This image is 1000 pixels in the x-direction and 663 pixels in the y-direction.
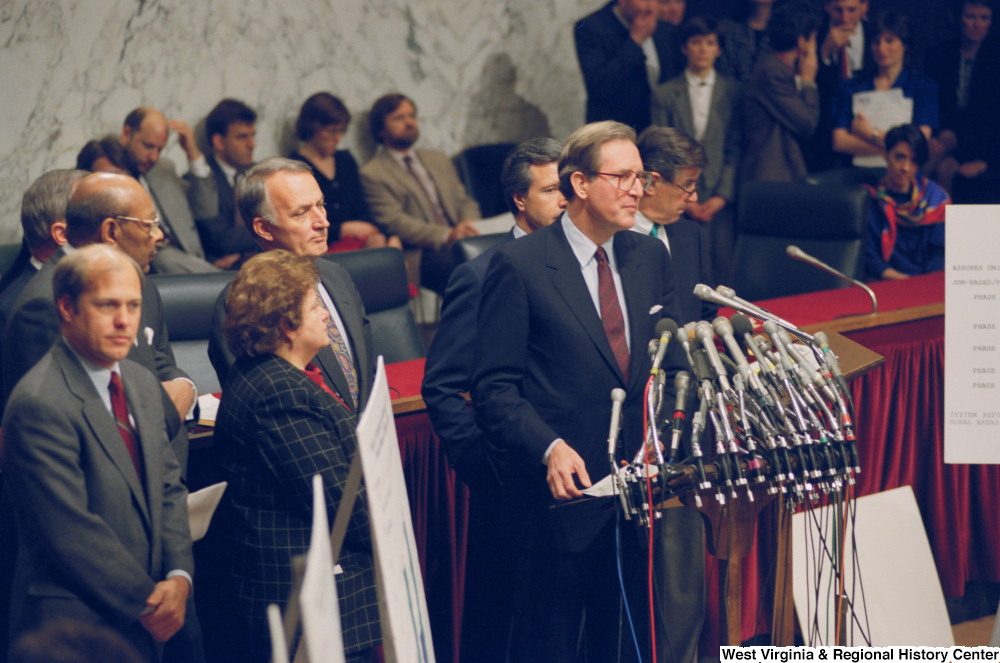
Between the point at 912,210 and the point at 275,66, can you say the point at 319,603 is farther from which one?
the point at 275,66

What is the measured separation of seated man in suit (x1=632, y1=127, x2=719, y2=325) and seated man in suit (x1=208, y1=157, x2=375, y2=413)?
86cm

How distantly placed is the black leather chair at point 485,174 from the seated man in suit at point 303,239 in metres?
3.56

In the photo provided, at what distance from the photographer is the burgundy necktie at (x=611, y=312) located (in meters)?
2.06

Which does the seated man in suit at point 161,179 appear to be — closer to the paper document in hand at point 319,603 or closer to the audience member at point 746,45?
the audience member at point 746,45

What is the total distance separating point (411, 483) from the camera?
2.53m

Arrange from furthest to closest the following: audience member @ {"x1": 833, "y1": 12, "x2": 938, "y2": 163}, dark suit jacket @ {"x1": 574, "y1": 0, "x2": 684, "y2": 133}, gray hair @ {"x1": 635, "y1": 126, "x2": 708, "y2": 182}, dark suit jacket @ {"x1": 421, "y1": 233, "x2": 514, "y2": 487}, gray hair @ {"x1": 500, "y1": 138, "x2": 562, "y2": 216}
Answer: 1. audience member @ {"x1": 833, "y1": 12, "x2": 938, "y2": 163}
2. dark suit jacket @ {"x1": 574, "y1": 0, "x2": 684, "y2": 133}
3. gray hair @ {"x1": 635, "y1": 126, "x2": 708, "y2": 182}
4. gray hair @ {"x1": 500, "y1": 138, "x2": 562, "y2": 216}
5. dark suit jacket @ {"x1": 421, "y1": 233, "x2": 514, "y2": 487}

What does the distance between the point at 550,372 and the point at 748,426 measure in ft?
1.54

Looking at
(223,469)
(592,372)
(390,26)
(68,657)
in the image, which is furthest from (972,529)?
(390,26)

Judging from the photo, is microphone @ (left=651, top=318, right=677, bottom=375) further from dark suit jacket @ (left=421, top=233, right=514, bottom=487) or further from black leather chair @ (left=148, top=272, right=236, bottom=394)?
black leather chair @ (left=148, top=272, right=236, bottom=394)

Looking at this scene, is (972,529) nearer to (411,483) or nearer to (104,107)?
(411,483)

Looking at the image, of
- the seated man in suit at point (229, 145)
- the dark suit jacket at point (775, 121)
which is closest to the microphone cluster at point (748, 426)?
the seated man in suit at point (229, 145)

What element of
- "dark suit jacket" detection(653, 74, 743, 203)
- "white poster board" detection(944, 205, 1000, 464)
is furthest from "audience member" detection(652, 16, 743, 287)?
"white poster board" detection(944, 205, 1000, 464)

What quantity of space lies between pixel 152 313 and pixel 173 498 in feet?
1.73

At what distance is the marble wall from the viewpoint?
4.80 metres
